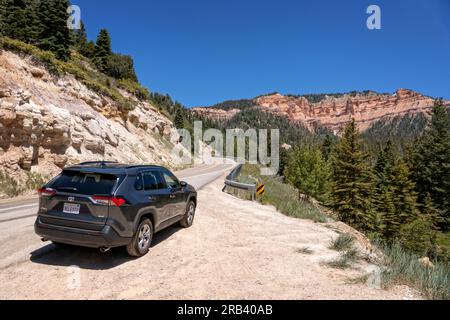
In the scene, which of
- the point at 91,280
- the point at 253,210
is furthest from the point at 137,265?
the point at 253,210

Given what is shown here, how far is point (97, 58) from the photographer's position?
4294 cm

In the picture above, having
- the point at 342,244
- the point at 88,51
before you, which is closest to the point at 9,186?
the point at 342,244

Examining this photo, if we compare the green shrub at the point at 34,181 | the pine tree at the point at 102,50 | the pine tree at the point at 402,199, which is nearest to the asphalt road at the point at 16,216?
the green shrub at the point at 34,181

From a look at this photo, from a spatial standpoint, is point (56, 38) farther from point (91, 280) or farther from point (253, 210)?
point (91, 280)

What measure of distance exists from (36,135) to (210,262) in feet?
46.2

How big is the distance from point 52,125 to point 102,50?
32.3 metres

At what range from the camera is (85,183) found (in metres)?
5.46

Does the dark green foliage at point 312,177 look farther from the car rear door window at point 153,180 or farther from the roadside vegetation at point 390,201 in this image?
the car rear door window at point 153,180

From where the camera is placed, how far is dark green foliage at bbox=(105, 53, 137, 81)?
45.2 m

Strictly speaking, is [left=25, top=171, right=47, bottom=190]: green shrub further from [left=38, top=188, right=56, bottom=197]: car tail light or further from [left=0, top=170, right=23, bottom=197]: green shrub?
[left=38, top=188, right=56, bottom=197]: car tail light

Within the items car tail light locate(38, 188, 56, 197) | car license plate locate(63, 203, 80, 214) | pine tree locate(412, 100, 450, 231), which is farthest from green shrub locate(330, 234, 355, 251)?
pine tree locate(412, 100, 450, 231)

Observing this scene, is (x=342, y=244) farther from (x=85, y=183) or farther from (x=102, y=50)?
(x=102, y=50)

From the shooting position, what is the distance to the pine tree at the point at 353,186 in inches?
1063

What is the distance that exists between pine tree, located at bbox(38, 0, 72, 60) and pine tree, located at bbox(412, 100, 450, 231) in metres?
45.5
